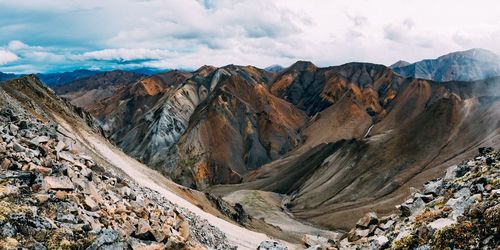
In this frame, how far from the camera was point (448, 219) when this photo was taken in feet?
55.1

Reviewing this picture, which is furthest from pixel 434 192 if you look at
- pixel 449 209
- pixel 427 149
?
pixel 427 149

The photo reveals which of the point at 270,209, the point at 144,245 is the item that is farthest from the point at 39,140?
the point at 270,209

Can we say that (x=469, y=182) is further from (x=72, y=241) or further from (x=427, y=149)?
(x=427, y=149)

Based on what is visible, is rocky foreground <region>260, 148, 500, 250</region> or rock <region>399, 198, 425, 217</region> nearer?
rocky foreground <region>260, 148, 500, 250</region>

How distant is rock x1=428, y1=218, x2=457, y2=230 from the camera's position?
1627cm

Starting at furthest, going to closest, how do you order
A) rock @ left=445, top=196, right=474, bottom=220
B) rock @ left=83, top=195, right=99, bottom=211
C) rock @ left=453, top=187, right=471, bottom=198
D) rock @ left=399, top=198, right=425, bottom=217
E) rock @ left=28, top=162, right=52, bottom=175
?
1. rock @ left=399, top=198, right=425, bottom=217
2. rock @ left=28, top=162, right=52, bottom=175
3. rock @ left=83, top=195, right=99, bottom=211
4. rock @ left=453, top=187, right=471, bottom=198
5. rock @ left=445, top=196, right=474, bottom=220

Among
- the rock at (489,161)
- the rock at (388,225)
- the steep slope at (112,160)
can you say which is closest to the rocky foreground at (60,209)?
the steep slope at (112,160)

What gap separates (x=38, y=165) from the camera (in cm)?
2100

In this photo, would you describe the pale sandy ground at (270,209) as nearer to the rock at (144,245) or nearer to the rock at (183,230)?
the rock at (183,230)

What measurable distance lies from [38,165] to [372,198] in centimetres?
11626

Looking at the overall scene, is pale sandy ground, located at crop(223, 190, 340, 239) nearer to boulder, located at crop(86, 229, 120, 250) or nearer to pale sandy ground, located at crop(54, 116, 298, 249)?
pale sandy ground, located at crop(54, 116, 298, 249)

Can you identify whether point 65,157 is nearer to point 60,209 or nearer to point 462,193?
point 60,209

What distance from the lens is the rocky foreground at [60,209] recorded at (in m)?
14.8

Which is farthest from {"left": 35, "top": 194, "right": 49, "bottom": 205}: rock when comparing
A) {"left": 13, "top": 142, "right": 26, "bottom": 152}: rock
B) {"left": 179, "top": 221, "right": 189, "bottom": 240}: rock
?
{"left": 179, "top": 221, "right": 189, "bottom": 240}: rock
